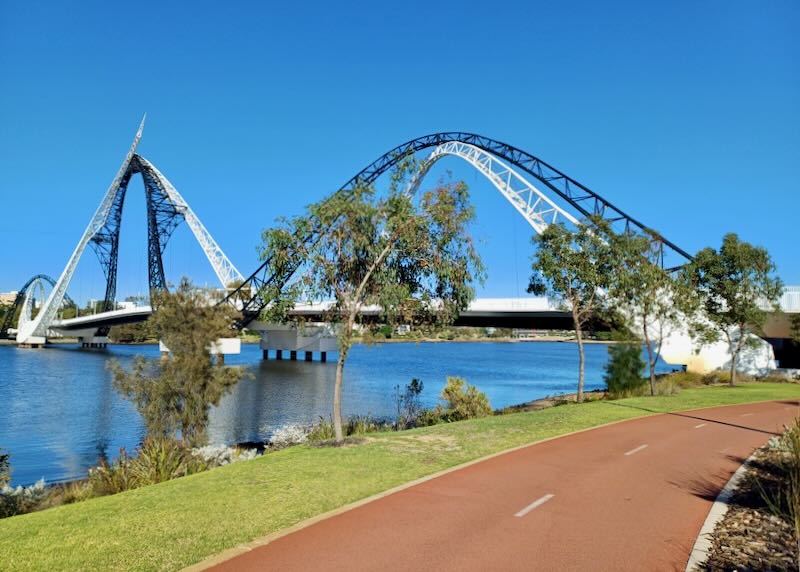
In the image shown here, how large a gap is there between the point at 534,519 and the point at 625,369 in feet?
87.6

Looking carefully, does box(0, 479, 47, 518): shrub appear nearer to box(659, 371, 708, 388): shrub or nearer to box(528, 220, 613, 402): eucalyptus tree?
box(528, 220, 613, 402): eucalyptus tree

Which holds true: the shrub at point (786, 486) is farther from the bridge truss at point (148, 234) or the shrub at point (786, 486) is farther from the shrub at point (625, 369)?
the bridge truss at point (148, 234)

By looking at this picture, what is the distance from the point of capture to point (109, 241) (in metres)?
111

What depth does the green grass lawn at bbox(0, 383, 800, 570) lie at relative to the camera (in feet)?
23.7

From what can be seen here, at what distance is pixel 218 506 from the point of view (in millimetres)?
9172

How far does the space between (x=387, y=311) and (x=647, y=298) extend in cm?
1855

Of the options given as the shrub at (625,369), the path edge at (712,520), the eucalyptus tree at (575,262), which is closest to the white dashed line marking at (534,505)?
the path edge at (712,520)

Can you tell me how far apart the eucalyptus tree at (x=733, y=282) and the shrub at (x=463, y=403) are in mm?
18517

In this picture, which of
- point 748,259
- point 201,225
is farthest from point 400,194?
point 201,225

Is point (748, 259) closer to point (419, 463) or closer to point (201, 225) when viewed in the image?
point (419, 463)

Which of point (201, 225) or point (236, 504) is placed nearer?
point (236, 504)

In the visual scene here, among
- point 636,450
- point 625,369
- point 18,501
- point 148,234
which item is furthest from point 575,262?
point 148,234

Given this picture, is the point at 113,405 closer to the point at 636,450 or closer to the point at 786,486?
the point at 636,450

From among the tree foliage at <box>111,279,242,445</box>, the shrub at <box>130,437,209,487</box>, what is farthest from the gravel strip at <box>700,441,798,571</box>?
the tree foliage at <box>111,279,242,445</box>
